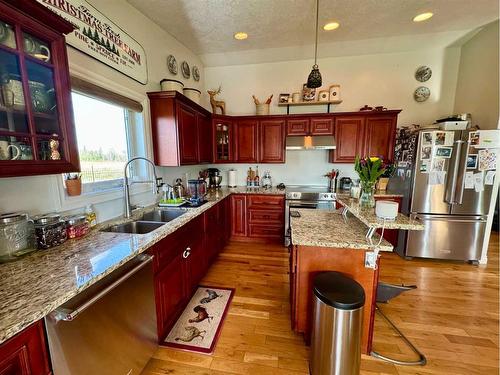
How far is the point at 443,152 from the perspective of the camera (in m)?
2.66

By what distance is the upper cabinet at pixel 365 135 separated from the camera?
3.23 meters

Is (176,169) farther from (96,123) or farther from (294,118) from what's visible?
(294,118)

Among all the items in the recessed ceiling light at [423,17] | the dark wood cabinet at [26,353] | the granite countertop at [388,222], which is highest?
the recessed ceiling light at [423,17]

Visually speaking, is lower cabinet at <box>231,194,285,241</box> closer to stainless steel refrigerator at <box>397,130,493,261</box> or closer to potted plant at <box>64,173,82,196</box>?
stainless steel refrigerator at <box>397,130,493,261</box>

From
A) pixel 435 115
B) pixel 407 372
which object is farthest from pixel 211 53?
pixel 407 372

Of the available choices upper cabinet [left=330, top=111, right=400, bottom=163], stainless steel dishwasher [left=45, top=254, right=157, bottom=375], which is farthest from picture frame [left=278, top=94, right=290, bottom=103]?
stainless steel dishwasher [left=45, top=254, right=157, bottom=375]

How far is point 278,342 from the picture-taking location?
1.63m

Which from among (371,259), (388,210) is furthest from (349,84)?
(371,259)

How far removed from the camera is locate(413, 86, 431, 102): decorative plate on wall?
337 cm

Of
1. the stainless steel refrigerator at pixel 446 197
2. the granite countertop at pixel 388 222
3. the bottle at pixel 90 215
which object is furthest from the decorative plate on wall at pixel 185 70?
the stainless steel refrigerator at pixel 446 197

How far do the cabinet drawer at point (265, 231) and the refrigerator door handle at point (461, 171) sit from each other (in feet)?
7.62

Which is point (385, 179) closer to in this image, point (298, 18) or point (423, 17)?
point (423, 17)

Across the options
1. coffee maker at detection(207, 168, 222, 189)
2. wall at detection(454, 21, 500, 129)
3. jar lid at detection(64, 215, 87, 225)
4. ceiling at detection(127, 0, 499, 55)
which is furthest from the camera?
coffee maker at detection(207, 168, 222, 189)

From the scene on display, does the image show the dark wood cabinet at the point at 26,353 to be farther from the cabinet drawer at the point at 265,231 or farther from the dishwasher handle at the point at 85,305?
the cabinet drawer at the point at 265,231
